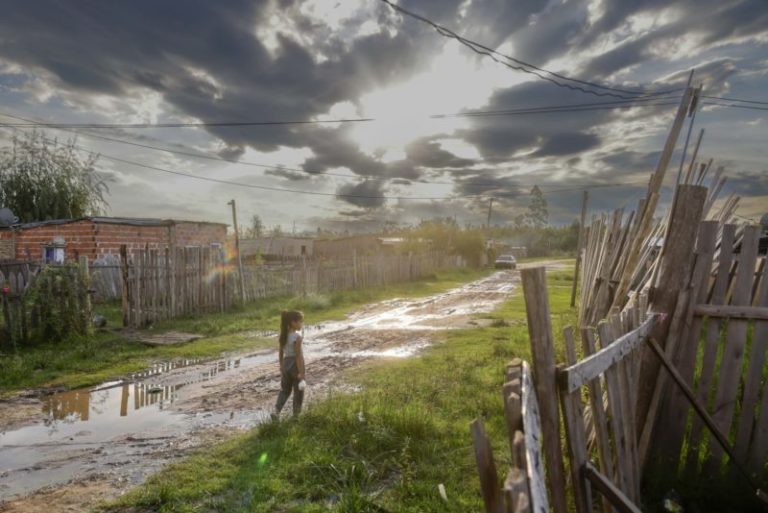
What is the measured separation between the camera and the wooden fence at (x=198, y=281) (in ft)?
38.8

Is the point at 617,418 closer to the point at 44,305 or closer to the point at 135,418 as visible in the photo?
the point at 135,418

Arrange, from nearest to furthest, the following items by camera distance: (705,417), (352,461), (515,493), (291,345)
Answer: (515,493)
(705,417)
(352,461)
(291,345)

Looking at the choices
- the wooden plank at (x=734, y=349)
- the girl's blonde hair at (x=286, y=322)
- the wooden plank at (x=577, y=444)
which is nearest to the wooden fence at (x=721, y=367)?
the wooden plank at (x=734, y=349)

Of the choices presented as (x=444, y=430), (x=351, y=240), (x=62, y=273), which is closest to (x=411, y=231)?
(x=351, y=240)

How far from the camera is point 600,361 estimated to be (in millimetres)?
2357

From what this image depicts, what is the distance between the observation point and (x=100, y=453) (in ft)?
15.9

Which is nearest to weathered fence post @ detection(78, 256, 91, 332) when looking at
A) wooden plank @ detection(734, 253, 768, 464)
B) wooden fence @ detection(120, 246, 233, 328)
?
wooden fence @ detection(120, 246, 233, 328)

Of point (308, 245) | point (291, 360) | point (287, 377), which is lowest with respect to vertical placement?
point (287, 377)

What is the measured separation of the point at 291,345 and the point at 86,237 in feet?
54.1

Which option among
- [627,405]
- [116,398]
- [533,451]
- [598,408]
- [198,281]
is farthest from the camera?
[198,281]

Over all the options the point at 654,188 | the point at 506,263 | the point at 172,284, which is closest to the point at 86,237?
the point at 172,284

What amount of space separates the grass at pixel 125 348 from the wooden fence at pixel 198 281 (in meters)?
0.50

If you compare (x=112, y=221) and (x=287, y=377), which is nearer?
(x=287, y=377)

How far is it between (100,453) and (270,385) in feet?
8.83
